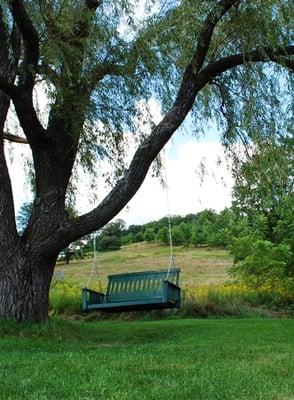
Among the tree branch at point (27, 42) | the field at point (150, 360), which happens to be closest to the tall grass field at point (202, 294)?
the field at point (150, 360)

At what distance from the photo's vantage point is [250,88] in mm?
7977

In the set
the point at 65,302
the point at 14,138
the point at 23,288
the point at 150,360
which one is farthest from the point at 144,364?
the point at 65,302

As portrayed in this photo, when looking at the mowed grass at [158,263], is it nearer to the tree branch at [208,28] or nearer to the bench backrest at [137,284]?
the bench backrest at [137,284]

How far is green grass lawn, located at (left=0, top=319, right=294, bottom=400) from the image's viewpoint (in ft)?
12.4

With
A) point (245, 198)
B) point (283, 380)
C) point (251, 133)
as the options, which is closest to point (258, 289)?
point (245, 198)

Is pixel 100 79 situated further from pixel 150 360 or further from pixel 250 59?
pixel 150 360

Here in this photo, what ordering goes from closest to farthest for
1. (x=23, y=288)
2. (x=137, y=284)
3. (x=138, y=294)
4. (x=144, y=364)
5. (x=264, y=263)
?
(x=144, y=364) → (x=23, y=288) → (x=138, y=294) → (x=137, y=284) → (x=264, y=263)

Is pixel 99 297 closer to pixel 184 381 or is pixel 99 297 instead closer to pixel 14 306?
pixel 14 306

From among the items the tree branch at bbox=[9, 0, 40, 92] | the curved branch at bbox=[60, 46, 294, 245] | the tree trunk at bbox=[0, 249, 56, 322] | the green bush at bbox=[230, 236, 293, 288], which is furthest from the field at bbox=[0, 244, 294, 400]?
the tree branch at bbox=[9, 0, 40, 92]

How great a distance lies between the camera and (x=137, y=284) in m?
9.55

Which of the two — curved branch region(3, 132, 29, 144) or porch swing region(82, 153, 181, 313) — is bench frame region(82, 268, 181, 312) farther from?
curved branch region(3, 132, 29, 144)

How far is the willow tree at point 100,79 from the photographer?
7.37 m

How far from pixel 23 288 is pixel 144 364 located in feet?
10.2

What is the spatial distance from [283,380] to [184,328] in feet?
15.2
